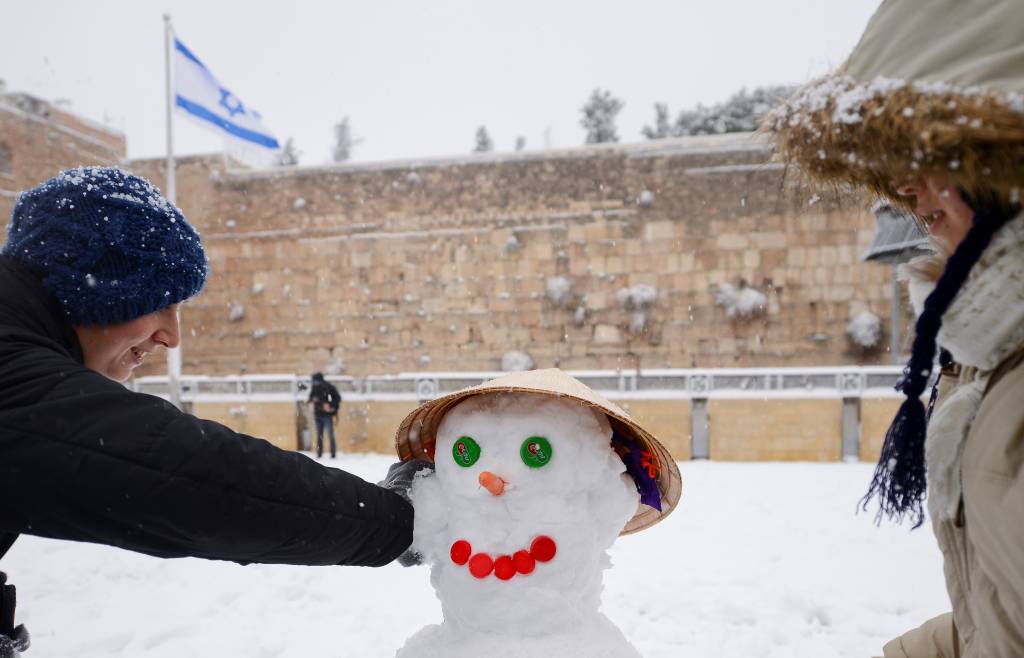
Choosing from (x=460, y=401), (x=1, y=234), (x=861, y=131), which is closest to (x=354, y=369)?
(x=1, y=234)

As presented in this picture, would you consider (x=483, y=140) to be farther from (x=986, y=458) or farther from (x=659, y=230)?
(x=986, y=458)

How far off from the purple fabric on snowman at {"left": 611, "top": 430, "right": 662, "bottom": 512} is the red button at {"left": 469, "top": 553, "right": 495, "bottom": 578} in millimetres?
549

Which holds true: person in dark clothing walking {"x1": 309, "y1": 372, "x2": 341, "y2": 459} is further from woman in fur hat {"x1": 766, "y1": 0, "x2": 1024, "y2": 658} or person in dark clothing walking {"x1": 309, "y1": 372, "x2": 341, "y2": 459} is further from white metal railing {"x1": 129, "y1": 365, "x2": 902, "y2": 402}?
woman in fur hat {"x1": 766, "y1": 0, "x2": 1024, "y2": 658}

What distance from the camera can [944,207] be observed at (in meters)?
1.01

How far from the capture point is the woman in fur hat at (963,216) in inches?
33.7

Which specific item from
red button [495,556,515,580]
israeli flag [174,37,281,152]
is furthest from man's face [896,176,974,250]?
israeli flag [174,37,281,152]

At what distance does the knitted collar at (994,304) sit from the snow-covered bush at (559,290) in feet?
36.9

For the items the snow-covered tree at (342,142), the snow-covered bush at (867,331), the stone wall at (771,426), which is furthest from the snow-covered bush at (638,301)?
the snow-covered tree at (342,142)

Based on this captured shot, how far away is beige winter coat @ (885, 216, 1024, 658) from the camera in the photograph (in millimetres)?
858

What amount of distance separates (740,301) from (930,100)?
37.4 ft

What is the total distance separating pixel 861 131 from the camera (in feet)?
3.27

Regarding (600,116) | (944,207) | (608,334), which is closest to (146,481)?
(944,207)

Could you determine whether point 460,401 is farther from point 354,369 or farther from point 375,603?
point 354,369

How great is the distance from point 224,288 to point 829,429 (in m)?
12.4
